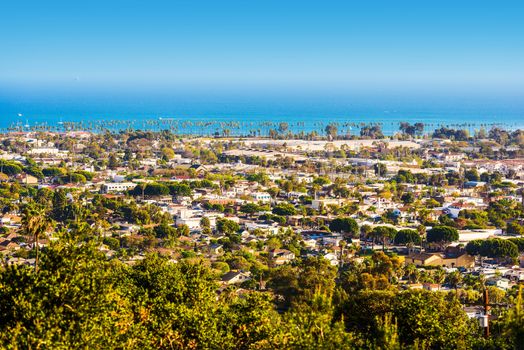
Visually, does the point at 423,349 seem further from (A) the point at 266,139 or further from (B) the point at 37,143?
(A) the point at 266,139

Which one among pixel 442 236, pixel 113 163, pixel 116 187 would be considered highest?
pixel 113 163

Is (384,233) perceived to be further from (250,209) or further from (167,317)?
(167,317)

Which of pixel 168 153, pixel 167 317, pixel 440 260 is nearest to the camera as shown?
pixel 167 317

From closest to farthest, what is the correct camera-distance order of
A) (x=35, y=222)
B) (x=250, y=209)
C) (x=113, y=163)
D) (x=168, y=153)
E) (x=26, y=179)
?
(x=35, y=222) → (x=250, y=209) → (x=26, y=179) → (x=113, y=163) → (x=168, y=153)

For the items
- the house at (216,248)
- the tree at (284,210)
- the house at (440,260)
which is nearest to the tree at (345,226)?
the tree at (284,210)

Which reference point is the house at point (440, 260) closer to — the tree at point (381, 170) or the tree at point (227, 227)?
the tree at point (227, 227)

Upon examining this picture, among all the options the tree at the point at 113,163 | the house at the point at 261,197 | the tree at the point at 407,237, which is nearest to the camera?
the tree at the point at 407,237

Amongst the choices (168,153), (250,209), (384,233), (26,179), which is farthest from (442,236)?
(168,153)

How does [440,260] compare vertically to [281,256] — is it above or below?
below
